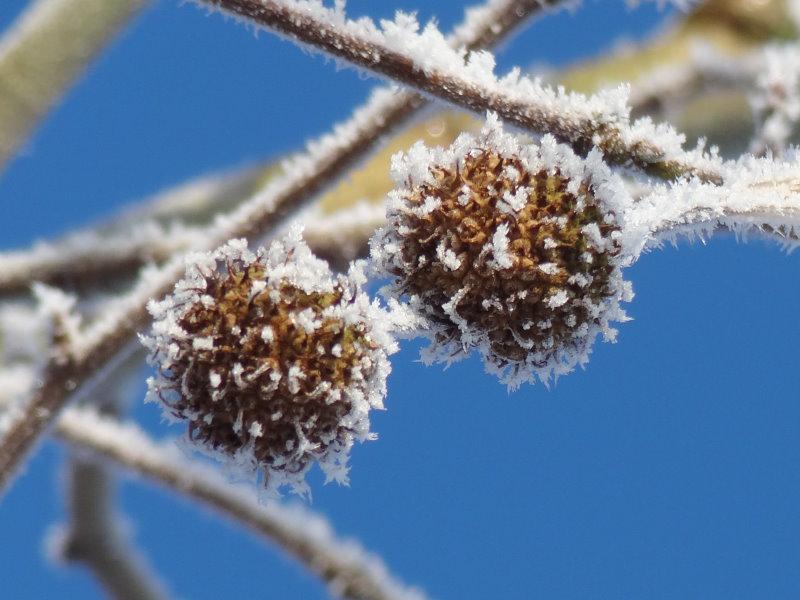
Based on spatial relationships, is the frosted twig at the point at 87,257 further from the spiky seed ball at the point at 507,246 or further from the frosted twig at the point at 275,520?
the spiky seed ball at the point at 507,246

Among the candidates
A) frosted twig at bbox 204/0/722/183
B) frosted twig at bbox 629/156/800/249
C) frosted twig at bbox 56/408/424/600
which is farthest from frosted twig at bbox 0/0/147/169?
frosted twig at bbox 629/156/800/249

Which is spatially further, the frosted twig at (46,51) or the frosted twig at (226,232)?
the frosted twig at (46,51)

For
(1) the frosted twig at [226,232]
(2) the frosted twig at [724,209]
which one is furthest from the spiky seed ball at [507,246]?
(1) the frosted twig at [226,232]

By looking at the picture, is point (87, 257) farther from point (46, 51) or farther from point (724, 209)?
point (724, 209)

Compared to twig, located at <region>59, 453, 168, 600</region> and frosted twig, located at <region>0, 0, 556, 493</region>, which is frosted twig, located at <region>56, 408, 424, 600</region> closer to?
frosted twig, located at <region>0, 0, 556, 493</region>

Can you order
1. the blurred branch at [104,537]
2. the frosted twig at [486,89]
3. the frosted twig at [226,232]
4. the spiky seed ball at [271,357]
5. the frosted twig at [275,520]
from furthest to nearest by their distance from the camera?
the blurred branch at [104,537]
the frosted twig at [275,520]
the frosted twig at [226,232]
the frosted twig at [486,89]
the spiky seed ball at [271,357]

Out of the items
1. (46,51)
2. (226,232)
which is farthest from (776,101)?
(46,51)
